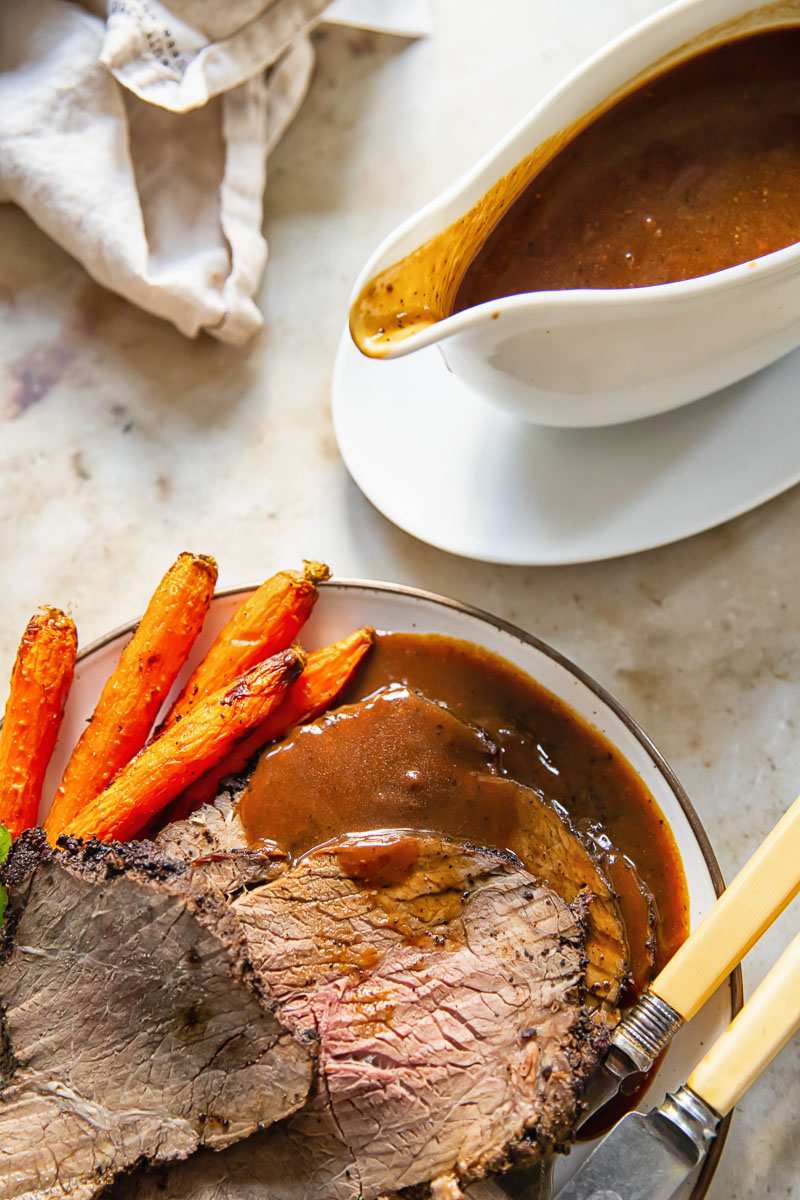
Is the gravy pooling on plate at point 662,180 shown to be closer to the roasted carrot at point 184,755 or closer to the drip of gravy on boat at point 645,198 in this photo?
the drip of gravy on boat at point 645,198

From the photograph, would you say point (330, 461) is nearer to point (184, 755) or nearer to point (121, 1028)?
point (184, 755)

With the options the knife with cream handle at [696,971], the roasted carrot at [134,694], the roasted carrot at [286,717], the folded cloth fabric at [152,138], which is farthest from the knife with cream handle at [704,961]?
the folded cloth fabric at [152,138]

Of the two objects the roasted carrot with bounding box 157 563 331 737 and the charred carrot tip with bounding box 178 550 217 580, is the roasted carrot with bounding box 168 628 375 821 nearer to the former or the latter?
the roasted carrot with bounding box 157 563 331 737

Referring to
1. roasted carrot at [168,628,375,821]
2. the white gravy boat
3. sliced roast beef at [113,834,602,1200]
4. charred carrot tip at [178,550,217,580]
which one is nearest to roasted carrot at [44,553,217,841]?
charred carrot tip at [178,550,217,580]

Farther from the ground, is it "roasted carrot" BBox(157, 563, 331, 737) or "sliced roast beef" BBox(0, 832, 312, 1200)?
"roasted carrot" BBox(157, 563, 331, 737)

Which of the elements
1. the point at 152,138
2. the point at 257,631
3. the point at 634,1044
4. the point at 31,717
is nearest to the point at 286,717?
the point at 257,631

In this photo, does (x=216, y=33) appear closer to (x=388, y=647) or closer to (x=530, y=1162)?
(x=388, y=647)
